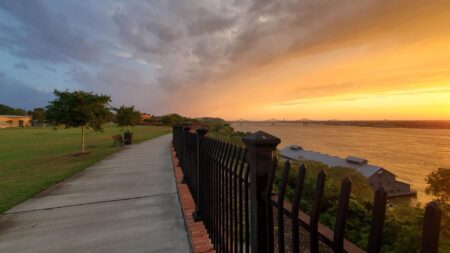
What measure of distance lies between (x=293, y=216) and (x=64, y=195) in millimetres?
6575

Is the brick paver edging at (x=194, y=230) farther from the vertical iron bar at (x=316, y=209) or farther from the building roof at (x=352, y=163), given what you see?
the building roof at (x=352, y=163)

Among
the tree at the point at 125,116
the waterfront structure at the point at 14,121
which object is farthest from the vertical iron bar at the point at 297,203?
the waterfront structure at the point at 14,121

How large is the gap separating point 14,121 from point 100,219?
126882mm

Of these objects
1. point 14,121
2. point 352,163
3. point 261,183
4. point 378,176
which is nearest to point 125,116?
point 352,163

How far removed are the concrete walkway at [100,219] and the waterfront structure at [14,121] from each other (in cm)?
11423

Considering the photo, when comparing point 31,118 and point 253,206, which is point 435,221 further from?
point 31,118

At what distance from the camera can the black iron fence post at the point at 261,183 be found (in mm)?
1726

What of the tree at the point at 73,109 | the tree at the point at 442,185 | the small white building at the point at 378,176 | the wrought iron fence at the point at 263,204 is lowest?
the small white building at the point at 378,176

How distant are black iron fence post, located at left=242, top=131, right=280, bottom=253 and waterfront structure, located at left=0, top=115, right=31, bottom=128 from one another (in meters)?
120

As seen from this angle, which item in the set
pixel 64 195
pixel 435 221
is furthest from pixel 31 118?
pixel 435 221

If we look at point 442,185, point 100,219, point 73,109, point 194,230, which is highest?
point 73,109

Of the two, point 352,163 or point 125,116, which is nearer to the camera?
point 352,163

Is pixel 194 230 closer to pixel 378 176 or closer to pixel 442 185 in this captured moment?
pixel 442 185

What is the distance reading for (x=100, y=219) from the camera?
15.0 ft
